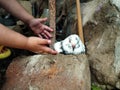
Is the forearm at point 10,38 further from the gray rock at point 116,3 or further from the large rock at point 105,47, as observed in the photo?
the gray rock at point 116,3

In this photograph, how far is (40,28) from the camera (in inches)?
71.2

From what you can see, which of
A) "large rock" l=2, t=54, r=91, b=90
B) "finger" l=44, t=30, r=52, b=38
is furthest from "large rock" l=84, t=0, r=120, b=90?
"finger" l=44, t=30, r=52, b=38

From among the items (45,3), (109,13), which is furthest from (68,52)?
(45,3)

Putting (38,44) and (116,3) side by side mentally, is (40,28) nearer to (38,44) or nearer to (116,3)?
(38,44)

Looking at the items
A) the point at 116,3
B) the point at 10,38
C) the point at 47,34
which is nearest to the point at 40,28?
the point at 47,34

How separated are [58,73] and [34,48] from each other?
18 cm

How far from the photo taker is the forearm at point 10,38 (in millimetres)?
1503

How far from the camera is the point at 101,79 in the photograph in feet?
6.02

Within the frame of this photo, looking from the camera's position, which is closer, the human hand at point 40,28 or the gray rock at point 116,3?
the human hand at point 40,28

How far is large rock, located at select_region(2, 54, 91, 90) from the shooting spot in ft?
5.16

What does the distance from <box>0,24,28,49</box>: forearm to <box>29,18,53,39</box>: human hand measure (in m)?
0.24

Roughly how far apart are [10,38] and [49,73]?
0.28 meters

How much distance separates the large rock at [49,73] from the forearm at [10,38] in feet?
0.51

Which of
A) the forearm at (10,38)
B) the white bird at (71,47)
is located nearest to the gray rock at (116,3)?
the white bird at (71,47)
